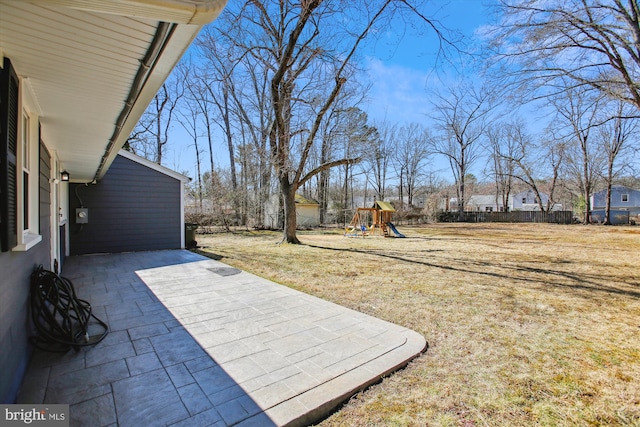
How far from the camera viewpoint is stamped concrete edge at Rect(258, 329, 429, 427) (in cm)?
179

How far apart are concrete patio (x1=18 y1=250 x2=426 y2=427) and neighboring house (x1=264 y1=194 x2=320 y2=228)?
13.6 m

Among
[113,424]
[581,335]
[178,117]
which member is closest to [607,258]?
[581,335]

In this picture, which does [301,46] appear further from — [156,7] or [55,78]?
[156,7]

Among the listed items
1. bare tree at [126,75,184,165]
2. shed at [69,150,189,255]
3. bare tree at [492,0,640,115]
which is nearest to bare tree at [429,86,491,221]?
bare tree at [492,0,640,115]

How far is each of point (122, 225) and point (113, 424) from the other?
785cm

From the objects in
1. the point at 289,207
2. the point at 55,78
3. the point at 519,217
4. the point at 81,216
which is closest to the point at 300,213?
the point at 289,207

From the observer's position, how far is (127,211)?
8320mm

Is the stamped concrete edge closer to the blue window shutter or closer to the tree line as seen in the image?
the blue window shutter

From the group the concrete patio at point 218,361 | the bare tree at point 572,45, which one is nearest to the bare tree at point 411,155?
the bare tree at point 572,45

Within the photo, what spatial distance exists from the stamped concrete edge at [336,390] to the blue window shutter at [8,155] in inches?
73.4

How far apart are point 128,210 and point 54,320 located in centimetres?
642

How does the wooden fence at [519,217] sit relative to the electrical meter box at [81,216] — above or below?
below

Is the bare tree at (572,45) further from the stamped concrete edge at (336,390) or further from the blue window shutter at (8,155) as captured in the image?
the blue window shutter at (8,155)

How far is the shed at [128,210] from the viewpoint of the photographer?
7793 mm
